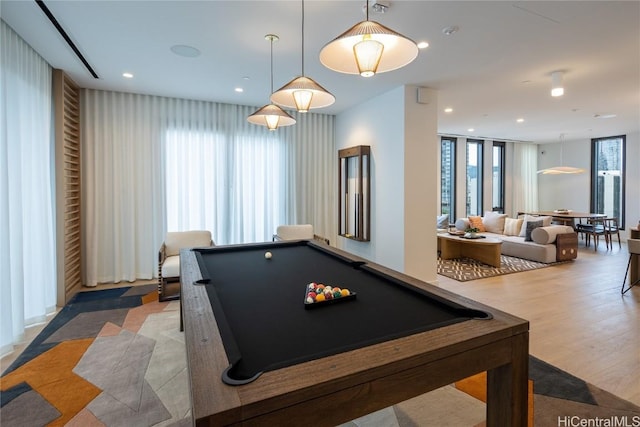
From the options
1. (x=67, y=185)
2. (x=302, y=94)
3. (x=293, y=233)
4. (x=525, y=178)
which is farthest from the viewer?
(x=525, y=178)

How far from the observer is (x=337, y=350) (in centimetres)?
113

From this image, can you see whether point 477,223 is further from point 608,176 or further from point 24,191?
point 24,191

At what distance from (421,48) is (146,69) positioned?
3.21 m

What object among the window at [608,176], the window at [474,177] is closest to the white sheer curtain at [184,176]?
A: the window at [474,177]

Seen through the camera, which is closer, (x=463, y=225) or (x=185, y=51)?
(x=185, y=51)

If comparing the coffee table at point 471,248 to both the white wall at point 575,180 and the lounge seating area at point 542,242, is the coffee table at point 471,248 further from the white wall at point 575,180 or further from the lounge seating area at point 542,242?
the white wall at point 575,180

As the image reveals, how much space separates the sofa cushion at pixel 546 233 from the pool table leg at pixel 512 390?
5750 mm

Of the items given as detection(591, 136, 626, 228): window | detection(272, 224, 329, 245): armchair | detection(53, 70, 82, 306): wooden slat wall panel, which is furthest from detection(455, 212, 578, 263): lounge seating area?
detection(53, 70, 82, 306): wooden slat wall panel

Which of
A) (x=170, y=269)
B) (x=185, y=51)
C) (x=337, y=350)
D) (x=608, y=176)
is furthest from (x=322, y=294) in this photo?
(x=608, y=176)

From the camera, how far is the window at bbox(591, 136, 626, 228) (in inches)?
332

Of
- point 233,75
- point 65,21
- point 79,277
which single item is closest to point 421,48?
point 233,75

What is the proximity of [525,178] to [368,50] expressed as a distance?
10194mm

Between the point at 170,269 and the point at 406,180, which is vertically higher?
the point at 406,180

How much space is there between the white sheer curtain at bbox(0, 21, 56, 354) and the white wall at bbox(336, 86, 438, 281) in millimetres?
4220
